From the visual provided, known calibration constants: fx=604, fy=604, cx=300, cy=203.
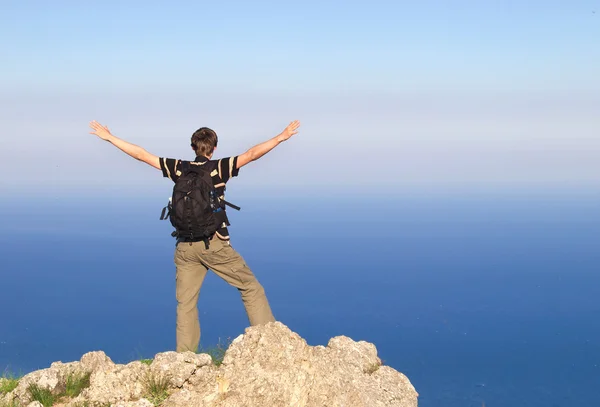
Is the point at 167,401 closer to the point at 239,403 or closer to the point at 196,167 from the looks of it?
the point at 239,403

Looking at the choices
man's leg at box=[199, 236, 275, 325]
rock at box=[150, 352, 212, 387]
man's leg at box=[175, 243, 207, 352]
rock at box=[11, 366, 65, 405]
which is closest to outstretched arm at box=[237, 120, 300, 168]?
man's leg at box=[199, 236, 275, 325]

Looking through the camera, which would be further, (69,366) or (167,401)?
(69,366)

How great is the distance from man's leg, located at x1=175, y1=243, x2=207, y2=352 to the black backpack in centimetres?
51

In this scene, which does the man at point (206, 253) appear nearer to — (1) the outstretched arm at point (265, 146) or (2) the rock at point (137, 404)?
(1) the outstretched arm at point (265, 146)

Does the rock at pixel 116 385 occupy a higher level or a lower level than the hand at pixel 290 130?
lower

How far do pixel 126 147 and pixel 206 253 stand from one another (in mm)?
2253

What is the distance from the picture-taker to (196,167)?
9.52 meters

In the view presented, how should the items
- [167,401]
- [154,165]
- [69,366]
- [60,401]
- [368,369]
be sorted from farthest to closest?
[368,369]
[154,165]
[69,366]
[60,401]
[167,401]

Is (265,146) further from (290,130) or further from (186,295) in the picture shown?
(186,295)

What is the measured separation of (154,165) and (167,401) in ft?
12.4

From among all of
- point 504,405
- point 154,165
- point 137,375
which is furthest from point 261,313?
point 504,405

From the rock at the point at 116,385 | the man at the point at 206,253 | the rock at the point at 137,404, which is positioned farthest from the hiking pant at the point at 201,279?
the rock at the point at 137,404

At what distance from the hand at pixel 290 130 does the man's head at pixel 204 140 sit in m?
1.17

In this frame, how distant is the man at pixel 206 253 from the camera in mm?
9500
